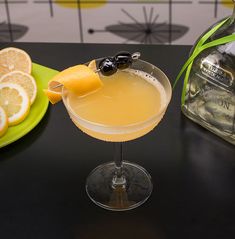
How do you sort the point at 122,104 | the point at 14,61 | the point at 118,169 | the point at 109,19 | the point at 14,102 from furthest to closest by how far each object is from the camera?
1. the point at 109,19
2. the point at 14,61
3. the point at 14,102
4. the point at 118,169
5. the point at 122,104

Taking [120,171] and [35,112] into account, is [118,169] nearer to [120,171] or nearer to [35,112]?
[120,171]

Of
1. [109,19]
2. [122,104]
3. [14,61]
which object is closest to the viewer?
[122,104]

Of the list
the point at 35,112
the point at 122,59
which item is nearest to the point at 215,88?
the point at 122,59

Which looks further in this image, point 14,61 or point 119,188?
point 14,61

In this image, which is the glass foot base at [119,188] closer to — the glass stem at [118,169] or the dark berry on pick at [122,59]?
the glass stem at [118,169]

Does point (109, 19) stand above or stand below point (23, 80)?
below

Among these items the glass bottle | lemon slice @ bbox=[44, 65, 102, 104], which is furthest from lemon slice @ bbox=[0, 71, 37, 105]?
the glass bottle

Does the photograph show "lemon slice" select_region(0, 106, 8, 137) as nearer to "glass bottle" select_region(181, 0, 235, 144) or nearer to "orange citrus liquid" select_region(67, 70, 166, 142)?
"orange citrus liquid" select_region(67, 70, 166, 142)

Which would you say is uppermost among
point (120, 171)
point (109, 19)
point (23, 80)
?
point (23, 80)
